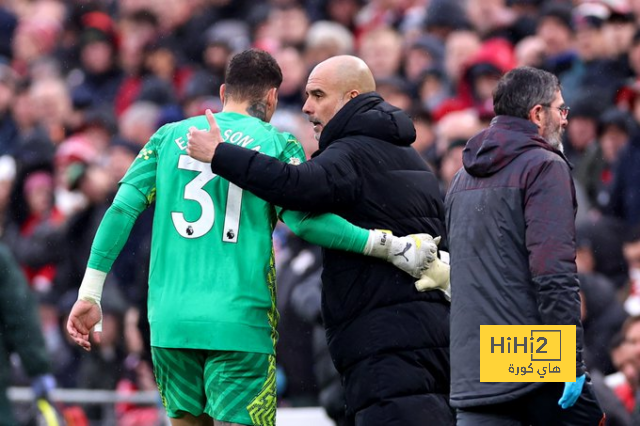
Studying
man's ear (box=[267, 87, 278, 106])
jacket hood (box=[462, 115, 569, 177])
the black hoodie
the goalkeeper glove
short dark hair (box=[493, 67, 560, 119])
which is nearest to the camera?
the black hoodie

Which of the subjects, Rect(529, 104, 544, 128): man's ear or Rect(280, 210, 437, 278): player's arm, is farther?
Rect(280, 210, 437, 278): player's arm

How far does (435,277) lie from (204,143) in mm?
1306

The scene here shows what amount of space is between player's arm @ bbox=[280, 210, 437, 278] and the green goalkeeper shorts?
25.5 inches

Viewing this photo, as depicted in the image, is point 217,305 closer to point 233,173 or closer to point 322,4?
point 233,173

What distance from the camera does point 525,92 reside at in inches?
259

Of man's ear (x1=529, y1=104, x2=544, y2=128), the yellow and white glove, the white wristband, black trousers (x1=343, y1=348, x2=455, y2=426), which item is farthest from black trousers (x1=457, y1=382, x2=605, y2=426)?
the white wristband

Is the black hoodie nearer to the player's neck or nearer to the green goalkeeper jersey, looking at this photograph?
the green goalkeeper jersey

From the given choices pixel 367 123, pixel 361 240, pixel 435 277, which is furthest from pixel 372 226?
pixel 367 123

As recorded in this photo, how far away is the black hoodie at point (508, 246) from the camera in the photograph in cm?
615

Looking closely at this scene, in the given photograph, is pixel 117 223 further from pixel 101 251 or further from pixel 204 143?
pixel 204 143

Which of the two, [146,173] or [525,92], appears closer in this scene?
[525,92]

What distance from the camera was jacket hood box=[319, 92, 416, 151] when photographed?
23.7 ft

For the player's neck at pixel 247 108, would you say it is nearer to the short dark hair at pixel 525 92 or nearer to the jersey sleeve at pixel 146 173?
the jersey sleeve at pixel 146 173

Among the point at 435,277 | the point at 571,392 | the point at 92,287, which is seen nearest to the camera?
the point at 571,392
